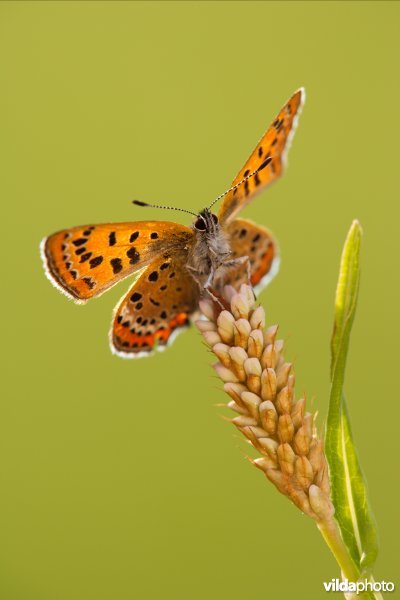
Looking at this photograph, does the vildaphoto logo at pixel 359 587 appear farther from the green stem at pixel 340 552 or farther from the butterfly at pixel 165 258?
the butterfly at pixel 165 258

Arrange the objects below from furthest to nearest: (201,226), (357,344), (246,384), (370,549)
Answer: (357,344)
(201,226)
(246,384)
(370,549)

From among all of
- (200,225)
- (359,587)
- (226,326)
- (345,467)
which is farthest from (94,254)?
(359,587)

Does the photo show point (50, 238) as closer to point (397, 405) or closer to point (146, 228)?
point (146, 228)

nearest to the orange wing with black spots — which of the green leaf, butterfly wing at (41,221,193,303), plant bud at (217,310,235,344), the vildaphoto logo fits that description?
butterfly wing at (41,221,193,303)

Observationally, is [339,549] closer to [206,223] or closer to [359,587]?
[359,587]

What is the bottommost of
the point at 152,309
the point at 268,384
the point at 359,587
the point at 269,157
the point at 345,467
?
the point at 359,587

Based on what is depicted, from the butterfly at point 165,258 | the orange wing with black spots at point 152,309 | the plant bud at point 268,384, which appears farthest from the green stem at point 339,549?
the orange wing with black spots at point 152,309

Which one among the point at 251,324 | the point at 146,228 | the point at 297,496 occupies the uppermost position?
the point at 146,228

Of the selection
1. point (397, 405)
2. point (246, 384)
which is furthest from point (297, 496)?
point (397, 405)
